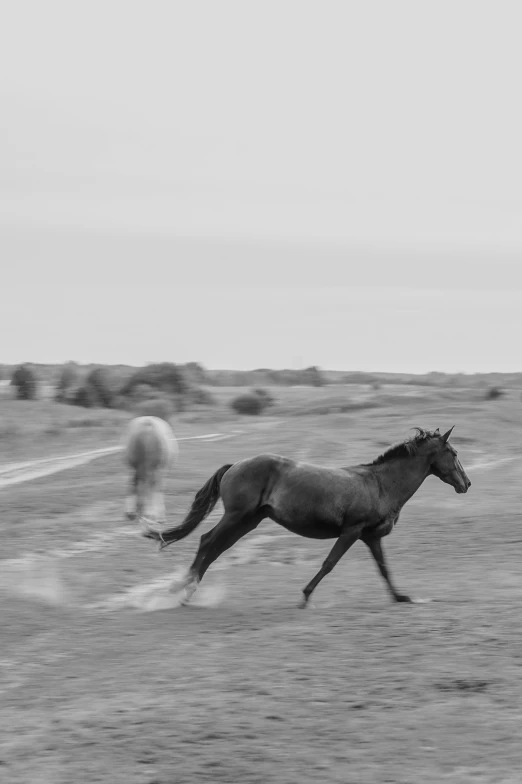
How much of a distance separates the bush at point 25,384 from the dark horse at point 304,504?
51481mm

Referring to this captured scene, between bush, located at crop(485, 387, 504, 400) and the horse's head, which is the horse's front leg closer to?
the horse's head

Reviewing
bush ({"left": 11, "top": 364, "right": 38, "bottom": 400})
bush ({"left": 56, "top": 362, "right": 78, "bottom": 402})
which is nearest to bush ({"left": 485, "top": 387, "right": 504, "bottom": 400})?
bush ({"left": 56, "top": 362, "right": 78, "bottom": 402})

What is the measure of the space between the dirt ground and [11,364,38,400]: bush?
45.4 meters

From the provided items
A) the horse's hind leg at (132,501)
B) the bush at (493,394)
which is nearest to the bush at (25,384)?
the bush at (493,394)

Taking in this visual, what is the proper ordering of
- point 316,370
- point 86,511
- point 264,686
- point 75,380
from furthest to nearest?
point 316,370
point 75,380
point 86,511
point 264,686

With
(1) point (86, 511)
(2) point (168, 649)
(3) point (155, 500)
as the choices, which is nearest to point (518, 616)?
(2) point (168, 649)

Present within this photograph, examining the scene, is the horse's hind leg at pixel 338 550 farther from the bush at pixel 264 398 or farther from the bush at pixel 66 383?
the bush at pixel 66 383

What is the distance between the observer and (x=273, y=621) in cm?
991

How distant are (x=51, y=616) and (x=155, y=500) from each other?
709cm

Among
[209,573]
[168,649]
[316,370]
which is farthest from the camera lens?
[316,370]

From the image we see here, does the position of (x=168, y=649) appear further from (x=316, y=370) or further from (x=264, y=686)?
(x=316, y=370)

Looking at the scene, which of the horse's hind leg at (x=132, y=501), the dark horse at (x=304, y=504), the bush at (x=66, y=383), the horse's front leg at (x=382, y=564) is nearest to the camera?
the dark horse at (x=304, y=504)

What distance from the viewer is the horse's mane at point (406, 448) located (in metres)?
11.0

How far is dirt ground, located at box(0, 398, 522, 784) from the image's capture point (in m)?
6.23
